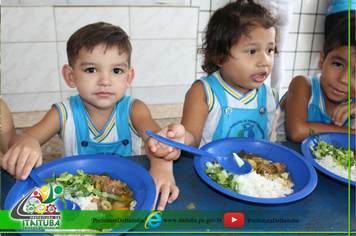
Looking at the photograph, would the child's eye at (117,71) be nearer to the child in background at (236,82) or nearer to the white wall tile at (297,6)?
the child in background at (236,82)

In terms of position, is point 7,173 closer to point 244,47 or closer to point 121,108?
point 121,108

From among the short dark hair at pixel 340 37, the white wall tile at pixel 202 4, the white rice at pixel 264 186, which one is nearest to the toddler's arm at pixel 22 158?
the white rice at pixel 264 186

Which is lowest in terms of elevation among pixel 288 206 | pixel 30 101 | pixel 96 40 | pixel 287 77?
pixel 30 101

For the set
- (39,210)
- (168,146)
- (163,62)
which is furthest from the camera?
(163,62)

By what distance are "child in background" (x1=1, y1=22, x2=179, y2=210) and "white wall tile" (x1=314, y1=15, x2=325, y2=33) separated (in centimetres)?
268

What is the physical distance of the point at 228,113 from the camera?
1.10 metres

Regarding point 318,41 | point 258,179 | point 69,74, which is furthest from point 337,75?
point 318,41

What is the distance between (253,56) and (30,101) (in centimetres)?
214

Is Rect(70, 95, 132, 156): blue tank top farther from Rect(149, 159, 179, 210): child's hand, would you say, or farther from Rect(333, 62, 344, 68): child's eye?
Rect(333, 62, 344, 68): child's eye

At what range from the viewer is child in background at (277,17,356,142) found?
0.99 metres

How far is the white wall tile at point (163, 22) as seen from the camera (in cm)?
236

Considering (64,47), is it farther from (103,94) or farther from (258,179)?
(258,179)

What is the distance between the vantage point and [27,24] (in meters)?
2.18

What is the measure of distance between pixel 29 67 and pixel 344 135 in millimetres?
2383
